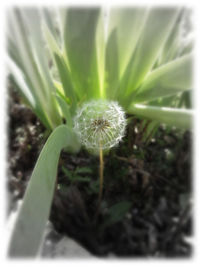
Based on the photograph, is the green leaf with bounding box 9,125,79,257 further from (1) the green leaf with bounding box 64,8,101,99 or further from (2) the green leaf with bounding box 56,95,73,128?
(1) the green leaf with bounding box 64,8,101,99

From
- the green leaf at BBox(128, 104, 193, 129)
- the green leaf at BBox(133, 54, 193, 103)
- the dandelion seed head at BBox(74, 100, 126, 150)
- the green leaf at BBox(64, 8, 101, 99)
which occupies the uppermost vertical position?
the green leaf at BBox(64, 8, 101, 99)

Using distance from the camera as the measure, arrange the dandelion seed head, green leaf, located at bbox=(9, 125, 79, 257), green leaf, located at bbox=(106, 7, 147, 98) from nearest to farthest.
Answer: green leaf, located at bbox=(9, 125, 79, 257) < the dandelion seed head < green leaf, located at bbox=(106, 7, 147, 98)

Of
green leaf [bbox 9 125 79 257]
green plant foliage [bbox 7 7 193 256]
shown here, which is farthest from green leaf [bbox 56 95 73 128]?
green leaf [bbox 9 125 79 257]

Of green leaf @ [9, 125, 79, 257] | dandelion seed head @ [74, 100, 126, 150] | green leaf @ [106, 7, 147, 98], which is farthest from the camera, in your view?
green leaf @ [106, 7, 147, 98]

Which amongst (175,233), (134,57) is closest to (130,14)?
(134,57)

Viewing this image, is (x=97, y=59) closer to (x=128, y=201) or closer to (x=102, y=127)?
(x=102, y=127)

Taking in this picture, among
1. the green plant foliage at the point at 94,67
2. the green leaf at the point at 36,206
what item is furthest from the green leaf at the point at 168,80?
the green leaf at the point at 36,206

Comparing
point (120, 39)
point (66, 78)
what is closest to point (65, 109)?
point (66, 78)
